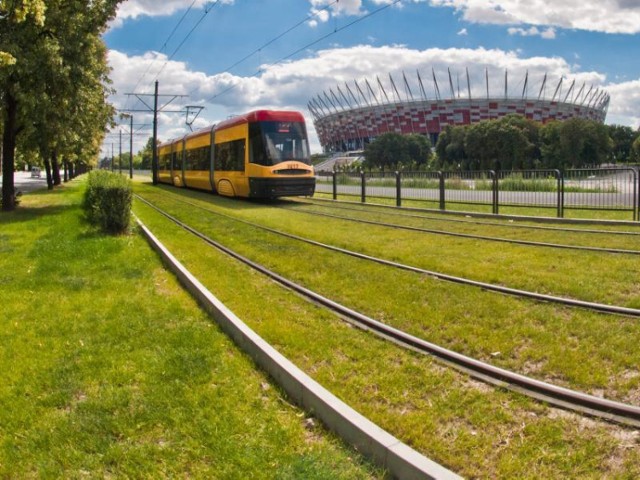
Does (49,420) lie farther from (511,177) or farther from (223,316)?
(511,177)

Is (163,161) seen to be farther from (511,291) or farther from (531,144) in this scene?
(531,144)

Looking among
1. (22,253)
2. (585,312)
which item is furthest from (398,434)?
(22,253)

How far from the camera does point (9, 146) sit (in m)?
19.4

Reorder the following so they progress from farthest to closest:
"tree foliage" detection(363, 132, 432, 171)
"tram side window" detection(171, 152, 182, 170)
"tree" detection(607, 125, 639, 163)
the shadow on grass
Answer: "tree foliage" detection(363, 132, 432, 171), "tree" detection(607, 125, 639, 163), "tram side window" detection(171, 152, 182, 170), the shadow on grass

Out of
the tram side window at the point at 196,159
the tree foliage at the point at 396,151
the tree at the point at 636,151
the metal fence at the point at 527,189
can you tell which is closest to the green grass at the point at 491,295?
the metal fence at the point at 527,189

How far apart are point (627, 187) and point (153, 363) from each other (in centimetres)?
1474

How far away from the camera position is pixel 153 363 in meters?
4.75

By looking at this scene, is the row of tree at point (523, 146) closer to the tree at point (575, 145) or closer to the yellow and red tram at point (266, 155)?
the tree at point (575, 145)

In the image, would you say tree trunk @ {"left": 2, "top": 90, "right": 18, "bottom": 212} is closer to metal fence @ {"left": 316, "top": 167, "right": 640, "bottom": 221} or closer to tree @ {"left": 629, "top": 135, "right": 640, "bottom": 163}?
metal fence @ {"left": 316, "top": 167, "right": 640, "bottom": 221}

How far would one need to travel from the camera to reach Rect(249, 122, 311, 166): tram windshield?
69.6ft

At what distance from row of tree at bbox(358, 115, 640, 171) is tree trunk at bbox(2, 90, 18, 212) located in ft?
221

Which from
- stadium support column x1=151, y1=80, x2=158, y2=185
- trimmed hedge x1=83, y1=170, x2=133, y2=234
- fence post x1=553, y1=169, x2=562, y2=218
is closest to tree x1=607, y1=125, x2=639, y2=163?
stadium support column x1=151, y1=80, x2=158, y2=185

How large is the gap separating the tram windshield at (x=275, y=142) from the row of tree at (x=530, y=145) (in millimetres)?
60141

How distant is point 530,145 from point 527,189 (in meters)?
65.4
